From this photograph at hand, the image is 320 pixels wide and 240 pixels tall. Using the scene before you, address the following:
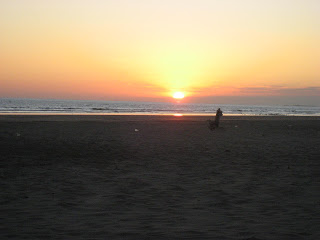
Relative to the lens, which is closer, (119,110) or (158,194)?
(158,194)

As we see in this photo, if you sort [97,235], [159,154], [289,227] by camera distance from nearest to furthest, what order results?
[97,235], [289,227], [159,154]

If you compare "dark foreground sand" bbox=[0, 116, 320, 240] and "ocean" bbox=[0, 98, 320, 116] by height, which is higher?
"ocean" bbox=[0, 98, 320, 116]

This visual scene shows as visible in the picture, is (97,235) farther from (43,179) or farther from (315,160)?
(315,160)

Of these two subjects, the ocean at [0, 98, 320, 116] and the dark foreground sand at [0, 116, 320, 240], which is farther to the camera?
the ocean at [0, 98, 320, 116]

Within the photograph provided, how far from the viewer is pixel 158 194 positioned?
7.80 m

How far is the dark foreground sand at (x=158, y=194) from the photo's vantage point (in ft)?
18.5

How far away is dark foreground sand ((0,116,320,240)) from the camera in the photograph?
Result: 18.5ft

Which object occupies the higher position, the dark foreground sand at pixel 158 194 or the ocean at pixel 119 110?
the ocean at pixel 119 110

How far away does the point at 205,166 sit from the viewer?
36.8 ft

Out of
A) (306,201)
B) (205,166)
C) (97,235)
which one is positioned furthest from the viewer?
(205,166)

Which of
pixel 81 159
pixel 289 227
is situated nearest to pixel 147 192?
pixel 289 227

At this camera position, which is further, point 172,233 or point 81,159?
point 81,159

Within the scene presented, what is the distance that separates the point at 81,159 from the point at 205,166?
163 inches

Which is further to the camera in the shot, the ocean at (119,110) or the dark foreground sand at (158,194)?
the ocean at (119,110)
